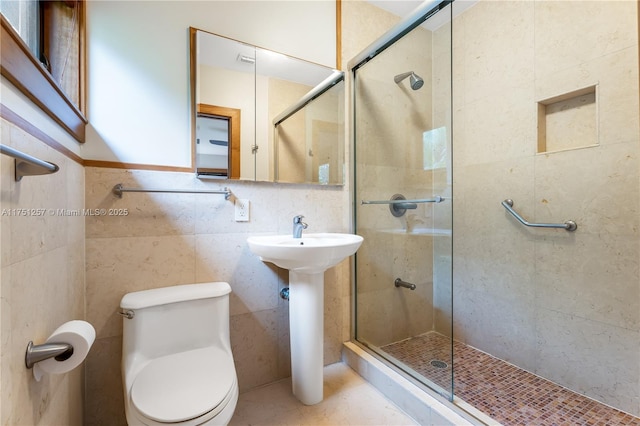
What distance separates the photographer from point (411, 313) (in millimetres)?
1832

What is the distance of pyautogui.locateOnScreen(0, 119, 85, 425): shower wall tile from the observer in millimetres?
567

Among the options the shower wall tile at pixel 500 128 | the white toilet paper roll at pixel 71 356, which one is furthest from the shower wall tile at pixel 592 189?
the white toilet paper roll at pixel 71 356

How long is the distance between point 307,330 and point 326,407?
407 millimetres

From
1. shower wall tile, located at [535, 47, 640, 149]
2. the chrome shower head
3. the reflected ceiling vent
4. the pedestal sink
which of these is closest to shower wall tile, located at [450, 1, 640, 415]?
shower wall tile, located at [535, 47, 640, 149]

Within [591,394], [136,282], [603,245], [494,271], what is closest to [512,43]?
[603,245]

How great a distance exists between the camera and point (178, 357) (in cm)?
120

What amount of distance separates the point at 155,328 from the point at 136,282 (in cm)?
24

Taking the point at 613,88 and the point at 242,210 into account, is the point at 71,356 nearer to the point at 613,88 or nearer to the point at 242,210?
the point at 242,210

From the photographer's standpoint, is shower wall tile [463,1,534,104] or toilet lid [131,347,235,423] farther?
shower wall tile [463,1,534,104]

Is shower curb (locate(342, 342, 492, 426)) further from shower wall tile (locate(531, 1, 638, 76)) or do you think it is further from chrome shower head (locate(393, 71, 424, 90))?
shower wall tile (locate(531, 1, 638, 76))

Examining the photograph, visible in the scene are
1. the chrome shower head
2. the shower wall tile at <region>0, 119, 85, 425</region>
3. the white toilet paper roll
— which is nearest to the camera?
the shower wall tile at <region>0, 119, 85, 425</region>

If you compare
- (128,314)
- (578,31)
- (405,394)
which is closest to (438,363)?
(405,394)

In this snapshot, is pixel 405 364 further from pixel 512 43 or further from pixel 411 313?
pixel 512 43

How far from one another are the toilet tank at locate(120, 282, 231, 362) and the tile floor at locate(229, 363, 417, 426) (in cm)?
41
